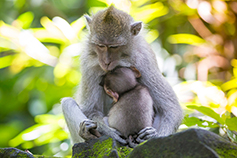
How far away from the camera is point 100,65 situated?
3814 mm

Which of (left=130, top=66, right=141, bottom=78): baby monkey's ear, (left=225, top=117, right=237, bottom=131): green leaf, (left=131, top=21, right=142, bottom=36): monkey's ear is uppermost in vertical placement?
(left=131, top=21, right=142, bottom=36): monkey's ear

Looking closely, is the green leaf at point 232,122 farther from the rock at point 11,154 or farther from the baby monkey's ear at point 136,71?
the rock at point 11,154

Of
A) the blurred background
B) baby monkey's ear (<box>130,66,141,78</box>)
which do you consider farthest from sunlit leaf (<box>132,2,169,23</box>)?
baby monkey's ear (<box>130,66,141,78</box>)

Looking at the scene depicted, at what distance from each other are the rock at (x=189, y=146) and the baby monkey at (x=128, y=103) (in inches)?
40.2

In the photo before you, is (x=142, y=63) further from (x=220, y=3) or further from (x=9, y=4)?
(x=9, y=4)

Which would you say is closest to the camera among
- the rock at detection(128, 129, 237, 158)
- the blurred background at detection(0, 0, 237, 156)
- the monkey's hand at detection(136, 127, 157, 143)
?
the rock at detection(128, 129, 237, 158)

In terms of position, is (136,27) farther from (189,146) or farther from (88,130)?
(189,146)

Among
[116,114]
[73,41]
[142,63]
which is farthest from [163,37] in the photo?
[116,114]

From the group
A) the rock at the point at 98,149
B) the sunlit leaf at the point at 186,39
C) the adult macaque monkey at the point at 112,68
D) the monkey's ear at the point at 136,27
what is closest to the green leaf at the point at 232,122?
the adult macaque monkey at the point at 112,68

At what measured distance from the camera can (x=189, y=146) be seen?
2.22m

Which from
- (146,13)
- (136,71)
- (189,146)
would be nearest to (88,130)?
(136,71)

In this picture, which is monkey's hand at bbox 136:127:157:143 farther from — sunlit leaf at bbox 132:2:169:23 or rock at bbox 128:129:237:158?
sunlit leaf at bbox 132:2:169:23

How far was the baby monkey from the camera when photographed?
11.3 ft

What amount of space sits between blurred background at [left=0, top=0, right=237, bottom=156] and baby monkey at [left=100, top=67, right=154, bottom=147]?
41.5 inches
